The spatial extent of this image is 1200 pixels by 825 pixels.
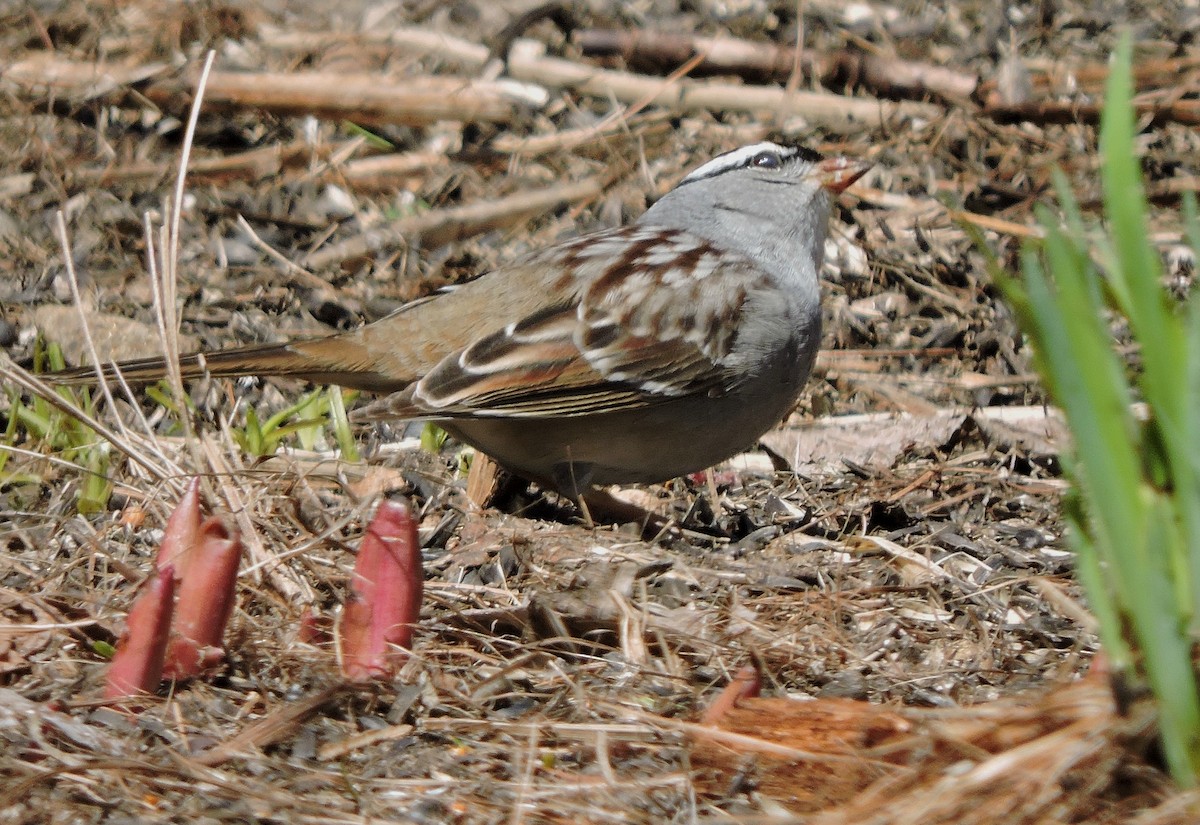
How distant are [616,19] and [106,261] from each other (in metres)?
2.61

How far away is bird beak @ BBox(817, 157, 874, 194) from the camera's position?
4.31 meters

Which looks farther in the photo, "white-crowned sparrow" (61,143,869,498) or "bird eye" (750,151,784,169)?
"bird eye" (750,151,784,169)

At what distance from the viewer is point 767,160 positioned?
4.38 meters

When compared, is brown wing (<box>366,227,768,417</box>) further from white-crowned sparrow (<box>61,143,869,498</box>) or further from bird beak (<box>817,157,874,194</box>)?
bird beak (<box>817,157,874,194</box>)

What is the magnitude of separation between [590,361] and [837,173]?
1078mm

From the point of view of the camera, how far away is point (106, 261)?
4.97 meters

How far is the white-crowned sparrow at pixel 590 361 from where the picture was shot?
12.0 ft

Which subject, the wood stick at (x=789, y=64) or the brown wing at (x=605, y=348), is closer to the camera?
the brown wing at (x=605, y=348)

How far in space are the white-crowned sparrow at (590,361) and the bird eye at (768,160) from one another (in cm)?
54

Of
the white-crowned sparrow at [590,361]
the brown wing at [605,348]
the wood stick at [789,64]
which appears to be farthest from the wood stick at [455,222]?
the brown wing at [605,348]

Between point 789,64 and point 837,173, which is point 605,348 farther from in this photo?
point 789,64

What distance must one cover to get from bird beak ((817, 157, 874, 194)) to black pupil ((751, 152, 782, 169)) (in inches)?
4.8

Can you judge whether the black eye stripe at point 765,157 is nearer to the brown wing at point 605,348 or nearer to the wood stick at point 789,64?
the brown wing at point 605,348

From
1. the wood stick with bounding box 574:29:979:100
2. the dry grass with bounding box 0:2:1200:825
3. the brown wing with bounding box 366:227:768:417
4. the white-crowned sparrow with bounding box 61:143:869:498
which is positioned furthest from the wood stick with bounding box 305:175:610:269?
the brown wing with bounding box 366:227:768:417
